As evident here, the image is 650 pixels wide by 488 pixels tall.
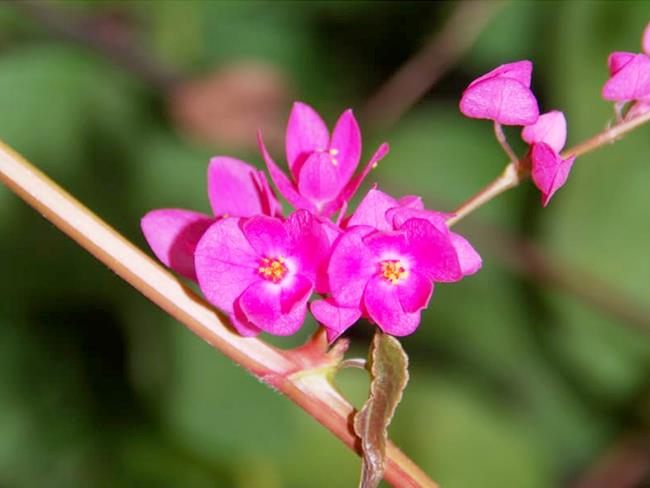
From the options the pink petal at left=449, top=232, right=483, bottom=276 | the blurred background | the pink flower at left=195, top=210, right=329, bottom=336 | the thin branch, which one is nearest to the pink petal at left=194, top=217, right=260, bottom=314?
the pink flower at left=195, top=210, right=329, bottom=336

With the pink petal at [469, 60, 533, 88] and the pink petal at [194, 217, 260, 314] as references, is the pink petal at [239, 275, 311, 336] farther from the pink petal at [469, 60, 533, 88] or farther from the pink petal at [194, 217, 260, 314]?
the pink petal at [469, 60, 533, 88]

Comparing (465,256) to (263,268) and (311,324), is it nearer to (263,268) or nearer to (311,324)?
(263,268)

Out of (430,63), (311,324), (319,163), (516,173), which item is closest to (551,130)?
(516,173)

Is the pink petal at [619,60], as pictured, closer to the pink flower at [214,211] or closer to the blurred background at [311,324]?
the pink flower at [214,211]

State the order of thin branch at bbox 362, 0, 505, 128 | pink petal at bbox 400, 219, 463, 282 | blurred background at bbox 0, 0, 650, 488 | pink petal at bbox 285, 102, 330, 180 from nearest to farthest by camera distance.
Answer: pink petal at bbox 400, 219, 463, 282 → pink petal at bbox 285, 102, 330, 180 → blurred background at bbox 0, 0, 650, 488 → thin branch at bbox 362, 0, 505, 128

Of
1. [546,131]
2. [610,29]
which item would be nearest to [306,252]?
[546,131]

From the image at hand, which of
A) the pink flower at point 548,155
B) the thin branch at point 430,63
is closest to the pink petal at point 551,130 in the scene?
the pink flower at point 548,155
